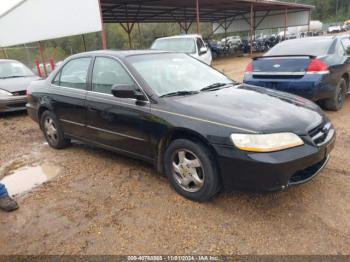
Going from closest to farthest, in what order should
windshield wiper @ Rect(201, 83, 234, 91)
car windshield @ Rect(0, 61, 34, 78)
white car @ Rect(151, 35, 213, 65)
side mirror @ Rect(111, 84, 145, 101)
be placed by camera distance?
side mirror @ Rect(111, 84, 145, 101) → windshield wiper @ Rect(201, 83, 234, 91) → car windshield @ Rect(0, 61, 34, 78) → white car @ Rect(151, 35, 213, 65)

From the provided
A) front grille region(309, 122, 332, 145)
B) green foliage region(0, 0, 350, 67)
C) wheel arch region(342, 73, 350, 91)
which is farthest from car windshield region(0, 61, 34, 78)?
green foliage region(0, 0, 350, 67)

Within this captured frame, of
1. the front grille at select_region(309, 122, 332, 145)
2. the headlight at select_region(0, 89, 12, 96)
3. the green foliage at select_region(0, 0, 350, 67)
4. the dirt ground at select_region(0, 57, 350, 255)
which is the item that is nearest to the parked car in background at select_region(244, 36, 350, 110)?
the dirt ground at select_region(0, 57, 350, 255)

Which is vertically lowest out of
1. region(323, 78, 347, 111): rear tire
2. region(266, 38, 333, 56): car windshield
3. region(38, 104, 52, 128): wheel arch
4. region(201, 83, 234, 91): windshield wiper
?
region(323, 78, 347, 111): rear tire

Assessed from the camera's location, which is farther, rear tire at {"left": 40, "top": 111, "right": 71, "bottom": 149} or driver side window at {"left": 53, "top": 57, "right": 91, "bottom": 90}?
rear tire at {"left": 40, "top": 111, "right": 71, "bottom": 149}

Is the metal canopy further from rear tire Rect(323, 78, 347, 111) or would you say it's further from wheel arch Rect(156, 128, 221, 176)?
wheel arch Rect(156, 128, 221, 176)

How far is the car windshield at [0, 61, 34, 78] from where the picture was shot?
917cm

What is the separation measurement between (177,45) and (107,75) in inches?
303

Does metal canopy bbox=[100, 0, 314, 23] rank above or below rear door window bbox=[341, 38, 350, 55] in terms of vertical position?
above

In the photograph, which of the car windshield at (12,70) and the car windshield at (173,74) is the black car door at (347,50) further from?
the car windshield at (12,70)

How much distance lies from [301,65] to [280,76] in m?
0.42

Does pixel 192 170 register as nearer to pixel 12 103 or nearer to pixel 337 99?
pixel 337 99

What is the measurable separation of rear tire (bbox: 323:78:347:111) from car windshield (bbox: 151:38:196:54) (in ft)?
18.4

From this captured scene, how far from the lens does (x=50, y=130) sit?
534 cm

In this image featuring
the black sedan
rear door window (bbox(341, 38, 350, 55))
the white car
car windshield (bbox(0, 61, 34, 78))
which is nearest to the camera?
the black sedan
